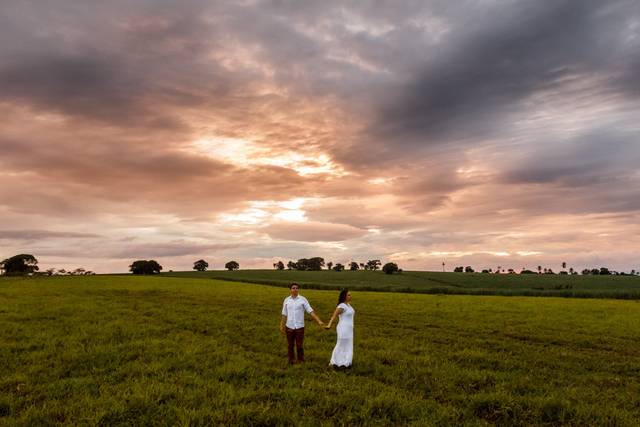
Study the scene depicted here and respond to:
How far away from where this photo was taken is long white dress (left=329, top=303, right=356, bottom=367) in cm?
1589

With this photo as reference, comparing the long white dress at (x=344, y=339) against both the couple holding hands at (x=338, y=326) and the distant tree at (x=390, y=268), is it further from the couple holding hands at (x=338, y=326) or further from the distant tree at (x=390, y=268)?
the distant tree at (x=390, y=268)

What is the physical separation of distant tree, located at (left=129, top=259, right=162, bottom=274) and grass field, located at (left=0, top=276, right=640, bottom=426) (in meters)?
135

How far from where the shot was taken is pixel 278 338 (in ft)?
72.3

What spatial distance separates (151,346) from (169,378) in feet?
18.9

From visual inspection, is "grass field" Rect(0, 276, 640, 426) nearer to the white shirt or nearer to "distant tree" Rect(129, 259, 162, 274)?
the white shirt

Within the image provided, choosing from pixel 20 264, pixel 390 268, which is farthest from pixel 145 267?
pixel 390 268

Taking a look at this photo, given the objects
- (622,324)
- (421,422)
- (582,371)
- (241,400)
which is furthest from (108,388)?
(622,324)

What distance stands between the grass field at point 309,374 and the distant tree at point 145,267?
444 feet

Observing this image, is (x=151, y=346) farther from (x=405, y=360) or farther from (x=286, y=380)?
(x=405, y=360)

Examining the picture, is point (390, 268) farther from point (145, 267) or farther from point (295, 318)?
point (295, 318)

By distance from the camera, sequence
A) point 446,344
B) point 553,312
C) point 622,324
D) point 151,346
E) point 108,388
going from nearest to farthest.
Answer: point 108,388 → point 151,346 → point 446,344 → point 622,324 → point 553,312

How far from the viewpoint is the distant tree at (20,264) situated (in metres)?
146

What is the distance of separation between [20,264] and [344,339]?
164436mm

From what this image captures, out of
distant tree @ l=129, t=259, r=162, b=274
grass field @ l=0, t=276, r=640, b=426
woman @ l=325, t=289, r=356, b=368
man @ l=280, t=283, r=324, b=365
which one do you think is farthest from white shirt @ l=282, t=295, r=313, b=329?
distant tree @ l=129, t=259, r=162, b=274
